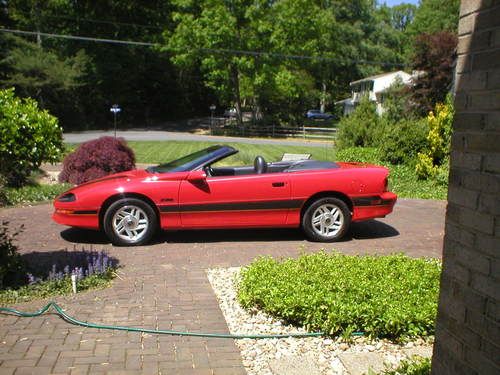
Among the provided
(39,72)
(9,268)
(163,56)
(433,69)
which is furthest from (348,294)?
(163,56)

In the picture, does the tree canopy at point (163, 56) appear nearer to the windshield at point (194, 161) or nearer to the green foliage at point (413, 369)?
the windshield at point (194, 161)

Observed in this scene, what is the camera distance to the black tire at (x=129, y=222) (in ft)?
22.4

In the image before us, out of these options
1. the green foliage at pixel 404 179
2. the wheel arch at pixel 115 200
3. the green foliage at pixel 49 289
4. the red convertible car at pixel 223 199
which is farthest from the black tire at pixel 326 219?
the green foliage at pixel 404 179

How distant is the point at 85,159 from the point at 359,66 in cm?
5131

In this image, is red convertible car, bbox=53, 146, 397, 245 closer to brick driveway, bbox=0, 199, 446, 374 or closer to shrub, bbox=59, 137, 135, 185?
brick driveway, bbox=0, 199, 446, 374

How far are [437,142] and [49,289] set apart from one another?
10938mm

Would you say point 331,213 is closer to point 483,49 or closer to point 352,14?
point 483,49

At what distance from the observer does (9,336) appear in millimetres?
4129

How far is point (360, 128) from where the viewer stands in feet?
50.9

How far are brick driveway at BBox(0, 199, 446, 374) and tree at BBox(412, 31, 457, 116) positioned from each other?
2286cm

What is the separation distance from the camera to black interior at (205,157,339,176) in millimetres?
7434

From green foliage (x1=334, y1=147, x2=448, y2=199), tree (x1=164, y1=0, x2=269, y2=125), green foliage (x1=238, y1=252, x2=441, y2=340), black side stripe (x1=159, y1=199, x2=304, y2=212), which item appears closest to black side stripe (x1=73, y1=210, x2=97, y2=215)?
black side stripe (x1=159, y1=199, x2=304, y2=212)

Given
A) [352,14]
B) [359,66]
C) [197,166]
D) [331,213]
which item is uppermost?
[352,14]

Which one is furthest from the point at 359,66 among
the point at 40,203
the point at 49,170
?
the point at 40,203
